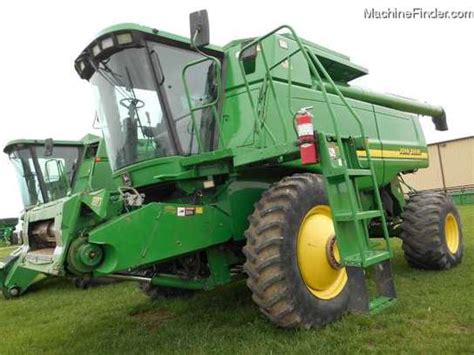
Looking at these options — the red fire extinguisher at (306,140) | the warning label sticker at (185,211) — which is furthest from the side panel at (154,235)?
the red fire extinguisher at (306,140)

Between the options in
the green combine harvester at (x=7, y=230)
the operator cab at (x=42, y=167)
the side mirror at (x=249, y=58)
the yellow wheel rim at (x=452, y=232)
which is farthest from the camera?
the green combine harvester at (x=7, y=230)

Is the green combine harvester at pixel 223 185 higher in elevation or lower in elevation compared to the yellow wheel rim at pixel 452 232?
higher

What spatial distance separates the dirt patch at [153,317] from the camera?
507 cm

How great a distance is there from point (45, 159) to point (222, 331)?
7.90m

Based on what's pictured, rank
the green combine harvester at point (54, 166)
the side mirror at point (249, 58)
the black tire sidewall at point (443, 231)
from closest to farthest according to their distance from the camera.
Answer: the side mirror at point (249, 58) → the black tire sidewall at point (443, 231) → the green combine harvester at point (54, 166)

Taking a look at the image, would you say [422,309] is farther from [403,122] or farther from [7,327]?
[7,327]

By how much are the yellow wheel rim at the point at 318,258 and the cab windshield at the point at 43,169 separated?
25.0ft

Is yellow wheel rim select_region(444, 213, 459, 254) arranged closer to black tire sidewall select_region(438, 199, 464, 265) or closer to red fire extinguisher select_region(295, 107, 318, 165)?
black tire sidewall select_region(438, 199, 464, 265)

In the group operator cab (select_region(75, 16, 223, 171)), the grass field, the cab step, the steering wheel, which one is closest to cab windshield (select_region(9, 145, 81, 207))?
the grass field

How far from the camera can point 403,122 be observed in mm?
7707

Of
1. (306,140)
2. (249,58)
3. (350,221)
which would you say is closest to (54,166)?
(249,58)

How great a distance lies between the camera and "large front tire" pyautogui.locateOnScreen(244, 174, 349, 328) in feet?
12.8

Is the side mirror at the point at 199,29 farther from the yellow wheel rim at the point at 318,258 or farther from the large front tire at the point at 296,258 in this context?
the yellow wheel rim at the point at 318,258

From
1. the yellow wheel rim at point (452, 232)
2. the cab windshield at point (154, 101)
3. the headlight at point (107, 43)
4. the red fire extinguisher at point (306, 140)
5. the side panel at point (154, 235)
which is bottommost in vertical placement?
the yellow wheel rim at point (452, 232)
